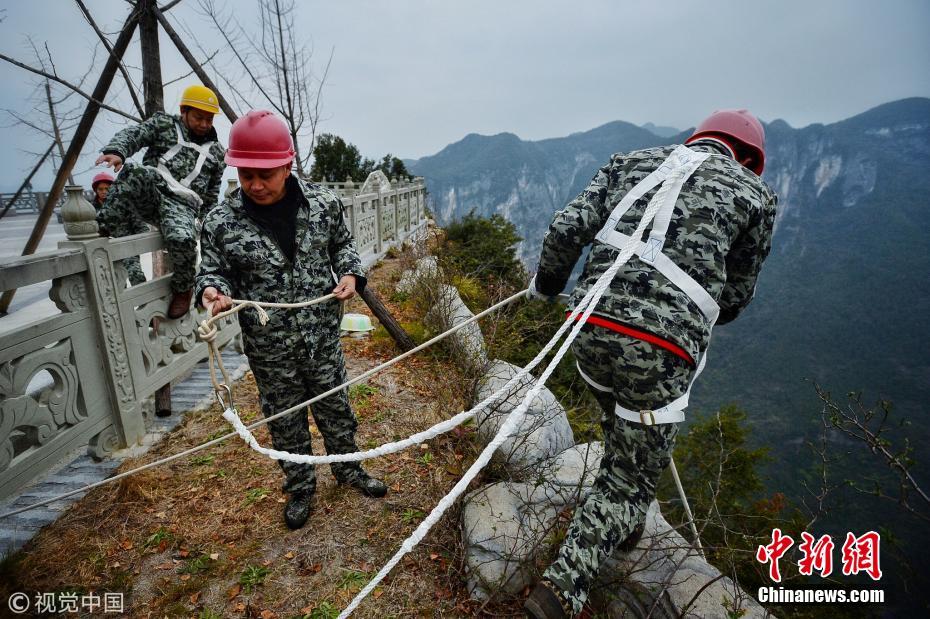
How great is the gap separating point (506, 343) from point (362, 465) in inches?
84.4

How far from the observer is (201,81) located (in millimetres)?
4340

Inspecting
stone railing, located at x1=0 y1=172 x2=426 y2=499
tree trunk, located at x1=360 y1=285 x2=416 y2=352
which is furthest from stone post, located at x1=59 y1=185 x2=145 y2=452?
tree trunk, located at x1=360 y1=285 x2=416 y2=352

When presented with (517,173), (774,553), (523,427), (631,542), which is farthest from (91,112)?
(517,173)

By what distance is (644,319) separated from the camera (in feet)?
5.70

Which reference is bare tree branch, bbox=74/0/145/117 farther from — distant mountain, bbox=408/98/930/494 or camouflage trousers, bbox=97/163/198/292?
distant mountain, bbox=408/98/930/494

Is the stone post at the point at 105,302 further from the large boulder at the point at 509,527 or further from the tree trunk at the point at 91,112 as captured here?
the large boulder at the point at 509,527

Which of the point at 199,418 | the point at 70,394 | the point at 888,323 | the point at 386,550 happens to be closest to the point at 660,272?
the point at 386,550

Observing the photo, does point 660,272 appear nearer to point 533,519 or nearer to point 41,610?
point 533,519

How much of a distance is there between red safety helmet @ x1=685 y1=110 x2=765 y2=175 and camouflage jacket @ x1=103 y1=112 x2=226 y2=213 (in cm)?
376

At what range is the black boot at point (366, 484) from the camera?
303 cm

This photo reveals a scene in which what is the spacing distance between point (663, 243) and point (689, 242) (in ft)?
0.32

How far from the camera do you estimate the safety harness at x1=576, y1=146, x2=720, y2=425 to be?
1.76 metres

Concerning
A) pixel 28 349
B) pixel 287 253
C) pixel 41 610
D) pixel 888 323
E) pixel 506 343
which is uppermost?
pixel 287 253

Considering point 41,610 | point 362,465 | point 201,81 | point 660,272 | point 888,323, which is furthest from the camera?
point 888,323
